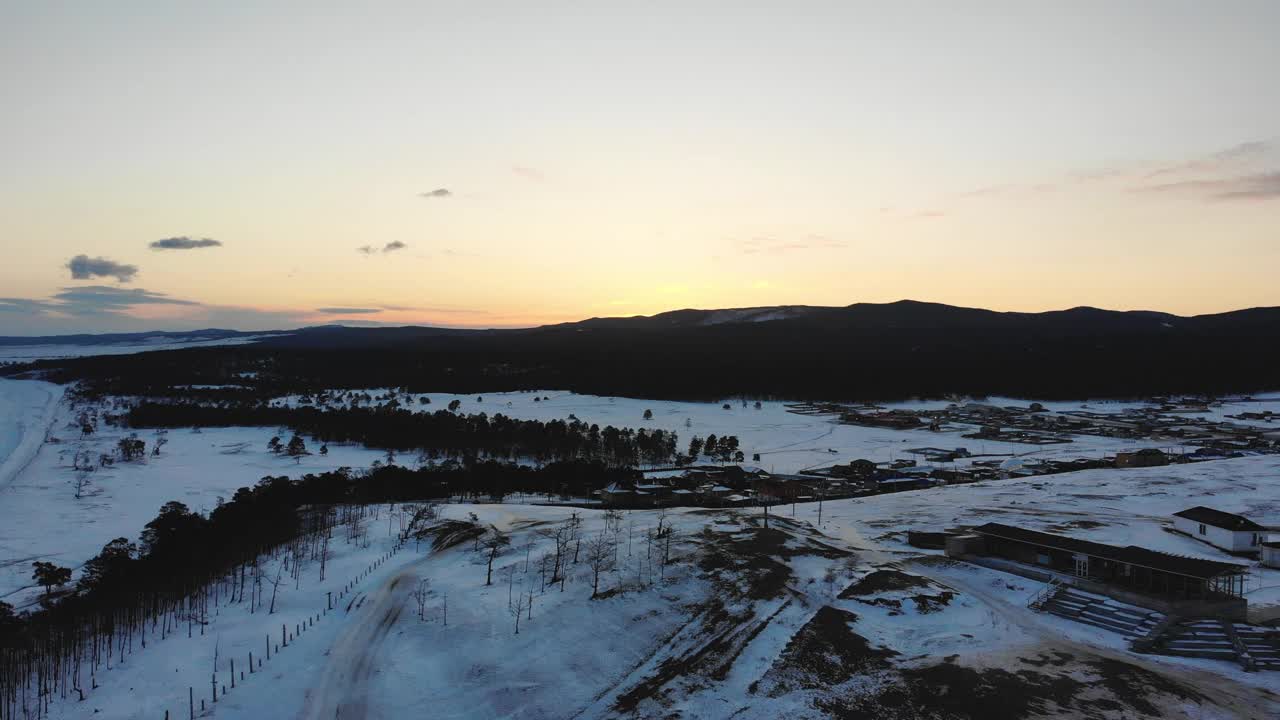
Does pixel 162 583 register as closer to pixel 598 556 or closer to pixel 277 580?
pixel 277 580

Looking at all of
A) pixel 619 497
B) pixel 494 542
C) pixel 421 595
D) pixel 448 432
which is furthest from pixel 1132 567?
pixel 448 432

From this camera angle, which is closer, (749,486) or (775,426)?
(749,486)

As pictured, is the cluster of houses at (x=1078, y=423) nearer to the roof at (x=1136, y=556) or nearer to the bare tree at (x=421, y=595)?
the roof at (x=1136, y=556)

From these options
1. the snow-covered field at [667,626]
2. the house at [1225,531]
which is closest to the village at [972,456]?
the snow-covered field at [667,626]

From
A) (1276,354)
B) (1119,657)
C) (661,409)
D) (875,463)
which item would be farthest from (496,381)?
(1276,354)

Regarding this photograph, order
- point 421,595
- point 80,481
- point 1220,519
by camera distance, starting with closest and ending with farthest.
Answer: point 421,595 < point 1220,519 < point 80,481

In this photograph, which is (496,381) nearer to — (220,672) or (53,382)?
(53,382)

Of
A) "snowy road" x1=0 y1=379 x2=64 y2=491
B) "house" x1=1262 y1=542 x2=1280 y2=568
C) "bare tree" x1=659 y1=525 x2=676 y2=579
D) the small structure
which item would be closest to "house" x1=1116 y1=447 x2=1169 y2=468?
"house" x1=1262 y1=542 x2=1280 y2=568

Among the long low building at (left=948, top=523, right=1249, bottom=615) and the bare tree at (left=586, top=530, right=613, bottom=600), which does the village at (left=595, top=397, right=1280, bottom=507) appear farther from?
the long low building at (left=948, top=523, right=1249, bottom=615)
